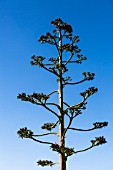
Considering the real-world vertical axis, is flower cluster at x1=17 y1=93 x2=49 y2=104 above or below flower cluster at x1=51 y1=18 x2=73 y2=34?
below

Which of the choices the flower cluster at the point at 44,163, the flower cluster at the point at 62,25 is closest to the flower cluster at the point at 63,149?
the flower cluster at the point at 44,163

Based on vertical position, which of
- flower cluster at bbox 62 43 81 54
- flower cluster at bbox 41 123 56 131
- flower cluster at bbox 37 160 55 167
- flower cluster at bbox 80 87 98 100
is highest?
flower cluster at bbox 62 43 81 54

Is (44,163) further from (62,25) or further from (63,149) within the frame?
(62,25)

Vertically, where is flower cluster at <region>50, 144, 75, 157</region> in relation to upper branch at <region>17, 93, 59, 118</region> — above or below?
below

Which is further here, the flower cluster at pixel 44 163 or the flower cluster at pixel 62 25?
the flower cluster at pixel 62 25

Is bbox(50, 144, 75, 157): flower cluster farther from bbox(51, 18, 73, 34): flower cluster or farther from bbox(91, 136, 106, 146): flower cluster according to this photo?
bbox(51, 18, 73, 34): flower cluster

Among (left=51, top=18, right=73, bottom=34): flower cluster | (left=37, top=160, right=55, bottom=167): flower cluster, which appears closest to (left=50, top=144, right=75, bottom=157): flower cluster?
(left=37, top=160, right=55, bottom=167): flower cluster

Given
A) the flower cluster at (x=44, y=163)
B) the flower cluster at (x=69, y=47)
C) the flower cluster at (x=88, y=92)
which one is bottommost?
the flower cluster at (x=44, y=163)

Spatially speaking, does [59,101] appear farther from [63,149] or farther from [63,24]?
[63,24]

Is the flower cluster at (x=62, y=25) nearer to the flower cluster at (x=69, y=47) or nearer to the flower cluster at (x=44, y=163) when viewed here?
the flower cluster at (x=69, y=47)

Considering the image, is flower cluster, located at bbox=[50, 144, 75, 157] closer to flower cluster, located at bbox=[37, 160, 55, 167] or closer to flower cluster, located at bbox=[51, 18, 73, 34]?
flower cluster, located at bbox=[37, 160, 55, 167]

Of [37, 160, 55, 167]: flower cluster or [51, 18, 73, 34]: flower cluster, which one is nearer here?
[37, 160, 55, 167]: flower cluster

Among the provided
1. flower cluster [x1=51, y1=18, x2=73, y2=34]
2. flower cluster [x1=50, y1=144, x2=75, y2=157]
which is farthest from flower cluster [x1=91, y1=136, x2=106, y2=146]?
flower cluster [x1=51, y1=18, x2=73, y2=34]

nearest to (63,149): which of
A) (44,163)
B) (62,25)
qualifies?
(44,163)
